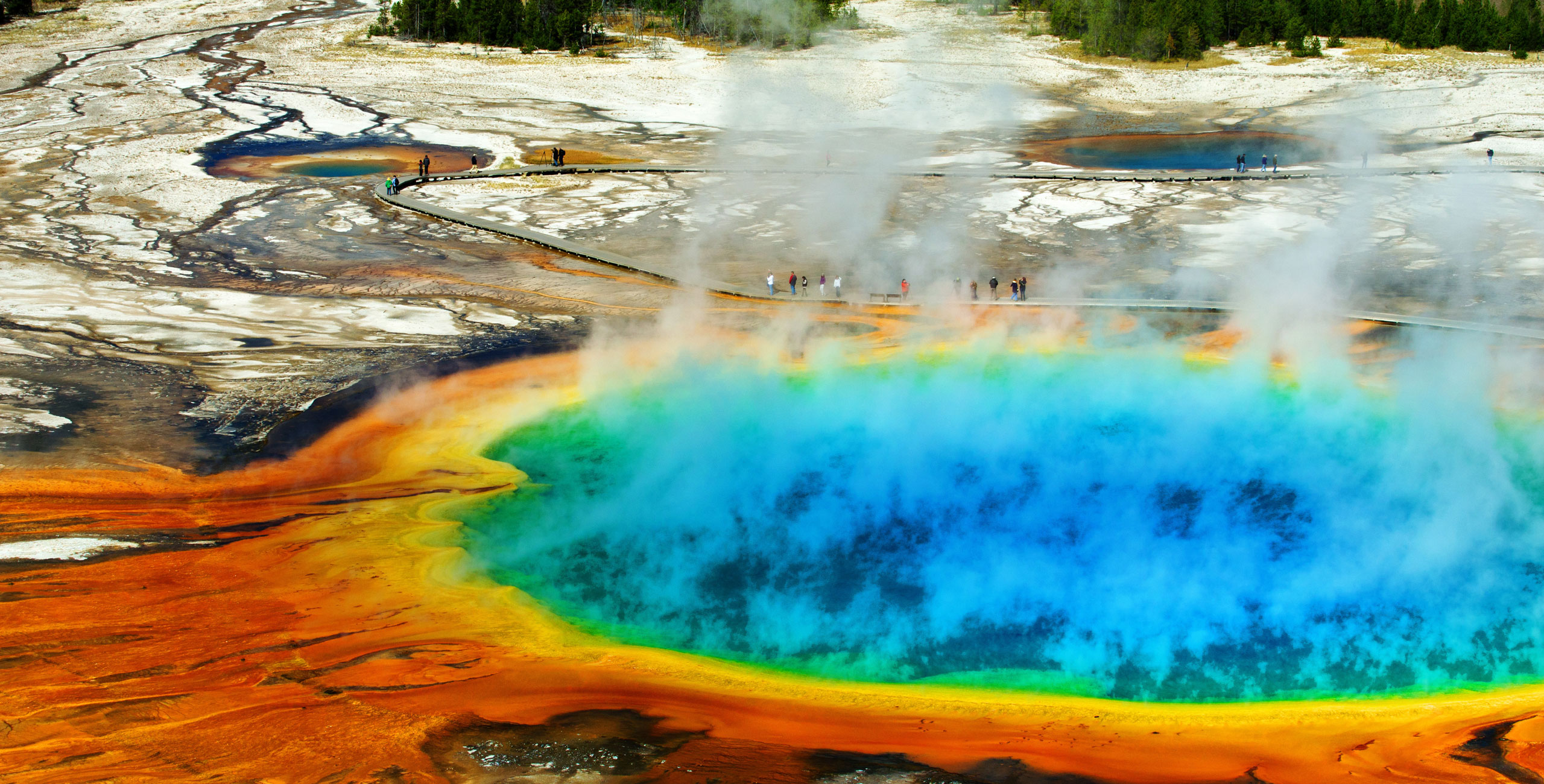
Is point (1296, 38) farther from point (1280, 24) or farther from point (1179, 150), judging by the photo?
point (1179, 150)

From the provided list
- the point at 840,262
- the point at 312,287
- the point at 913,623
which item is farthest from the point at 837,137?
the point at 913,623

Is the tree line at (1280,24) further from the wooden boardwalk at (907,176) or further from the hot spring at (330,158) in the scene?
the hot spring at (330,158)

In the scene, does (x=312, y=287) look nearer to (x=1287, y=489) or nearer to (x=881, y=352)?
(x=881, y=352)

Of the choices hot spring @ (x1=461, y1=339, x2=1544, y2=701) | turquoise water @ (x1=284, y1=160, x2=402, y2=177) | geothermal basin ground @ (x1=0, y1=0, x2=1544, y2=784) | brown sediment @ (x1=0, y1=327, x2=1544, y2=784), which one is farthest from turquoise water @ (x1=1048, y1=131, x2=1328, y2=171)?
brown sediment @ (x1=0, y1=327, x2=1544, y2=784)

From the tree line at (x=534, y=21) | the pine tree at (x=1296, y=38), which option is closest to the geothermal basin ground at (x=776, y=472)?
the pine tree at (x=1296, y=38)

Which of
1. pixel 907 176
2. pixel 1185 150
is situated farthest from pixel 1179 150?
pixel 907 176

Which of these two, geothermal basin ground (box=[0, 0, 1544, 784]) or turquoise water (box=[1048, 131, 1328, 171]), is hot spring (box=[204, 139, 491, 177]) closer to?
geothermal basin ground (box=[0, 0, 1544, 784])
